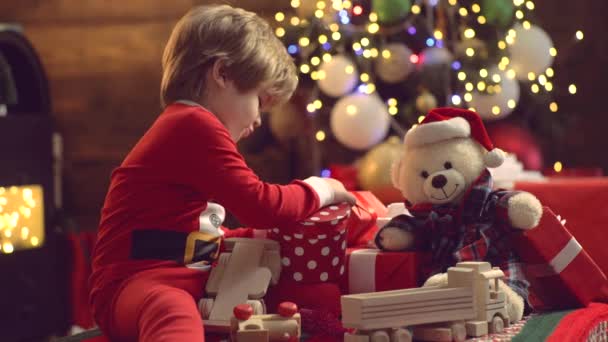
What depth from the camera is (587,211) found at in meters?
1.61

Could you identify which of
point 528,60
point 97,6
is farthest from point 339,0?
point 97,6

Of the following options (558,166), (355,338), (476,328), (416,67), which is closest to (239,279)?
(355,338)

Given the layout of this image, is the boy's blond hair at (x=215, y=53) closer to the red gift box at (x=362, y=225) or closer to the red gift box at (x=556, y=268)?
the red gift box at (x=362, y=225)

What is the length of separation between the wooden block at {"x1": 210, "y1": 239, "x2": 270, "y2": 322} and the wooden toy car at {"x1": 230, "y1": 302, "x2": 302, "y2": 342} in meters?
0.09

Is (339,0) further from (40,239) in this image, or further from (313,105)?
(40,239)

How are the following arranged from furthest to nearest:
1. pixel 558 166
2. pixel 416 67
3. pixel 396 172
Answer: pixel 558 166, pixel 416 67, pixel 396 172

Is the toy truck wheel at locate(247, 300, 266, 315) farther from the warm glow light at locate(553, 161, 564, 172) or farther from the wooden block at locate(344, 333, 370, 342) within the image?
the warm glow light at locate(553, 161, 564, 172)

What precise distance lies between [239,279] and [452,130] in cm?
41

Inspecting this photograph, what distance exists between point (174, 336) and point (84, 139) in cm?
237

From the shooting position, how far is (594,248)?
5.28ft

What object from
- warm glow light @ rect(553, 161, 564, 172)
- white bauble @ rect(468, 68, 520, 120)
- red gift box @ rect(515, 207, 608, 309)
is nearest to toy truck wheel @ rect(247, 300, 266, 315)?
red gift box @ rect(515, 207, 608, 309)

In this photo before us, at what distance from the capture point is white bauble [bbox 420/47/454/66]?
8.55 ft

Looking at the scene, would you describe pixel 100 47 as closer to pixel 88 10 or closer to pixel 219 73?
pixel 88 10

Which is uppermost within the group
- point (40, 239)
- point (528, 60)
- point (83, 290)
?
point (528, 60)
